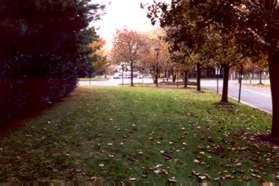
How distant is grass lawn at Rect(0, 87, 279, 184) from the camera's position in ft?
23.6

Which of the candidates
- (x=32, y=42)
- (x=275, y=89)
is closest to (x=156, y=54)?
(x=32, y=42)

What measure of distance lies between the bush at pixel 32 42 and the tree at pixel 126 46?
34.8 meters

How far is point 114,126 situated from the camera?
12.5 meters

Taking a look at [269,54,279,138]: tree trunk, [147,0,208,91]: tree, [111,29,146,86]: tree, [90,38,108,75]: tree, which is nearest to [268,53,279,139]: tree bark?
[269,54,279,138]: tree trunk

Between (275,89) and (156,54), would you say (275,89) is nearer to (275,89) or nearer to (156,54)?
(275,89)

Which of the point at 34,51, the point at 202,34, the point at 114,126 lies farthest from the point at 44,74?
the point at 202,34

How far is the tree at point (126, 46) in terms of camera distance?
5281 cm

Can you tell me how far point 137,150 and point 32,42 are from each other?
518cm

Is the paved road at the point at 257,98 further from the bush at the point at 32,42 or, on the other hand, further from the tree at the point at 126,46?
the tree at the point at 126,46

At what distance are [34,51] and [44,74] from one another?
3505mm

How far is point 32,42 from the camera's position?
1234 centimetres

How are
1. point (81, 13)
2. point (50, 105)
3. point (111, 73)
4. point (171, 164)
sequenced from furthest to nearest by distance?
point (111, 73), point (50, 105), point (81, 13), point (171, 164)

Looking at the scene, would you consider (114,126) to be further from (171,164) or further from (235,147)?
(171,164)

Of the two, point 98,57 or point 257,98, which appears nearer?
point 98,57
